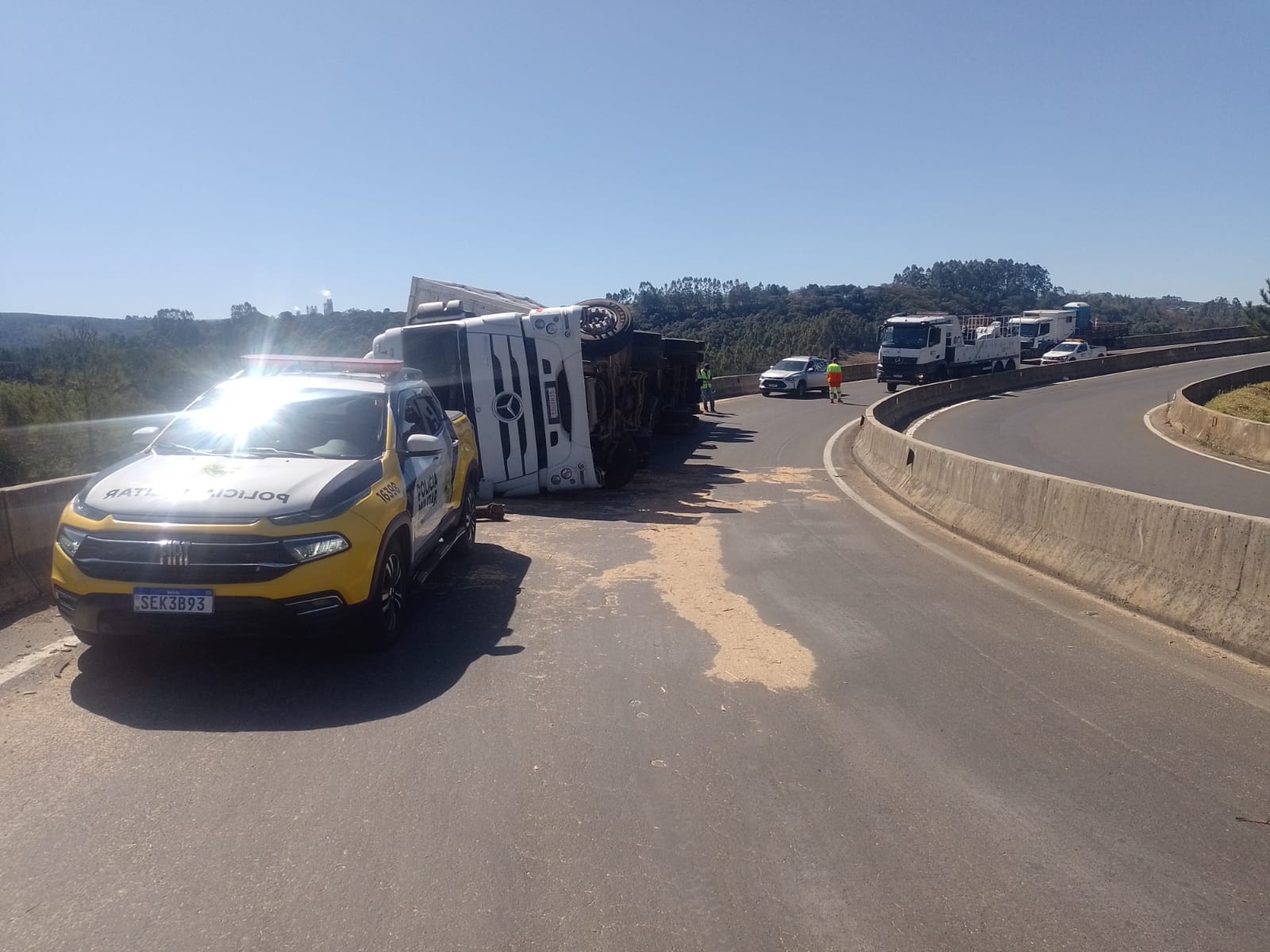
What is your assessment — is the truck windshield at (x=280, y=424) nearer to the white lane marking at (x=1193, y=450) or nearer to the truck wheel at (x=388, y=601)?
the truck wheel at (x=388, y=601)

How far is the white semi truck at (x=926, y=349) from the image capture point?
40.8 meters

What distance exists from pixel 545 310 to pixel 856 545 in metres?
5.76

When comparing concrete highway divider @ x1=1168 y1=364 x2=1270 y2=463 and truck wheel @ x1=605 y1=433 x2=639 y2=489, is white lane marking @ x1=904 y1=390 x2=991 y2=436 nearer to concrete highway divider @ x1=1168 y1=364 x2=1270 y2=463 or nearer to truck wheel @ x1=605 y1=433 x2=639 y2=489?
concrete highway divider @ x1=1168 y1=364 x2=1270 y2=463

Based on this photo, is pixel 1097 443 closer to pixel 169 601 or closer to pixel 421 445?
pixel 421 445

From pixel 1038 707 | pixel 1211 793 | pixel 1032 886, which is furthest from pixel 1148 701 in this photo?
pixel 1032 886

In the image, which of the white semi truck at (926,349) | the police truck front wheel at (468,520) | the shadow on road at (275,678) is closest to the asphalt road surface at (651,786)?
the shadow on road at (275,678)

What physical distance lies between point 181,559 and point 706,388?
1087 inches

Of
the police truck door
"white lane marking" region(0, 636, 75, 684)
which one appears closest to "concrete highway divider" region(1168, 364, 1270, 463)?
the police truck door

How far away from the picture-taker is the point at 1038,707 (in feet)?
18.0

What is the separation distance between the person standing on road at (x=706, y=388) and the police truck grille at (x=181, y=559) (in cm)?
2493

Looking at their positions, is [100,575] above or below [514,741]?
above

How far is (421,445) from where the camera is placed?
23.1ft

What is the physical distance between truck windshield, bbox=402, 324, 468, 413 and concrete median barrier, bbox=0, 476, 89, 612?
6262mm

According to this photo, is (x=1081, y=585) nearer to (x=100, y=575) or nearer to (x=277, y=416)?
(x=277, y=416)
